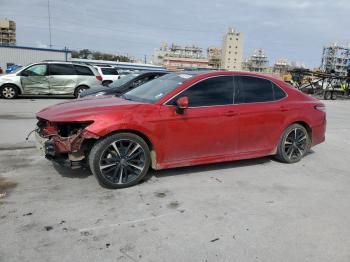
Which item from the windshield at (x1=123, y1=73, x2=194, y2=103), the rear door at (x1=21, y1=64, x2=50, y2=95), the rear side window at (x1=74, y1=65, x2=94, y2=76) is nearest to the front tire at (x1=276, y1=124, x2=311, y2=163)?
the windshield at (x1=123, y1=73, x2=194, y2=103)

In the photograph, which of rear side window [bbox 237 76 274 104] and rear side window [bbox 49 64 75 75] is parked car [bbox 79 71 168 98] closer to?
rear side window [bbox 49 64 75 75]

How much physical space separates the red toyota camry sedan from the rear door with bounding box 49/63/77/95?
1061cm

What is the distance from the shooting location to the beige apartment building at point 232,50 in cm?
12300

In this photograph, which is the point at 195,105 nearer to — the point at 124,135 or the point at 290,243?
the point at 124,135

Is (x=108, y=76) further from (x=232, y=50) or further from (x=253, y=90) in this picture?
(x=232, y=50)

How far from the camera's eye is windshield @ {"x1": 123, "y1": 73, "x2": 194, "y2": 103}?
504cm

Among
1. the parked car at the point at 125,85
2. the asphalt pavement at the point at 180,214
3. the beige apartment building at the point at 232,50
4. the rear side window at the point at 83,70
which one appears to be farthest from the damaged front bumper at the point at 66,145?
the beige apartment building at the point at 232,50

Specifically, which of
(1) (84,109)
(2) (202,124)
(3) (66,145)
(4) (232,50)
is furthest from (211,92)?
(4) (232,50)

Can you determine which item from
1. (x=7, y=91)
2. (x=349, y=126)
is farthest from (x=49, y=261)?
(x=7, y=91)

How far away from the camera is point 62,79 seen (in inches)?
603

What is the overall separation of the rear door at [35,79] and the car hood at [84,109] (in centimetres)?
1089

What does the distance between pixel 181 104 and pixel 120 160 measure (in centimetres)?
112

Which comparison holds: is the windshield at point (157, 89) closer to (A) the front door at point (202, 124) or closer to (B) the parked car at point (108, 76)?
(A) the front door at point (202, 124)

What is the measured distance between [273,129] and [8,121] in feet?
23.2
